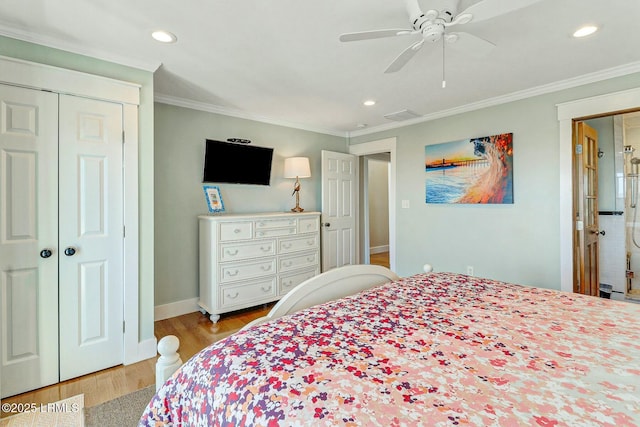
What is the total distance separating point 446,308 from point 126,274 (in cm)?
225

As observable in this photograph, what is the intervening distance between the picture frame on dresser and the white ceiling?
0.94m

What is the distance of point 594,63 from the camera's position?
247 cm

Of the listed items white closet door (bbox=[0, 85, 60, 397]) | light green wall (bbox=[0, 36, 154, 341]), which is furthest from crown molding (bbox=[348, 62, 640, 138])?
white closet door (bbox=[0, 85, 60, 397])

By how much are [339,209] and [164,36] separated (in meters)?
3.08

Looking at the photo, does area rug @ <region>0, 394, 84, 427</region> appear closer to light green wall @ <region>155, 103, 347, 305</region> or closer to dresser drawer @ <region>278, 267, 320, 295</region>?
light green wall @ <region>155, 103, 347, 305</region>

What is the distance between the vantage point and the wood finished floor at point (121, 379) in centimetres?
193

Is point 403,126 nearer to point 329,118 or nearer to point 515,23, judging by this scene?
point 329,118

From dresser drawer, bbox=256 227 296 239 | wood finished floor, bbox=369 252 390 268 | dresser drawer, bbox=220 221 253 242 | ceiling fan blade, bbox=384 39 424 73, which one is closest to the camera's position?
ceiling fan blade, bbox=384 39 424 73

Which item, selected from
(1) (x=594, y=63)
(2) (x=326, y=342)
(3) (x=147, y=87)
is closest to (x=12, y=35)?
(3) (x=147, y=87)

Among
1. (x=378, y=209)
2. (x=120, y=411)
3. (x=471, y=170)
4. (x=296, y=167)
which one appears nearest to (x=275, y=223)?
(x=296, y=167)

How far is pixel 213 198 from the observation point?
351 cm

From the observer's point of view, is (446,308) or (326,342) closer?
(326,342)

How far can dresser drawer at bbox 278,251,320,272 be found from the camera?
11.9 ft

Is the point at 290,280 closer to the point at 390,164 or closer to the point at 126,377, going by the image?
the point at 126,377
